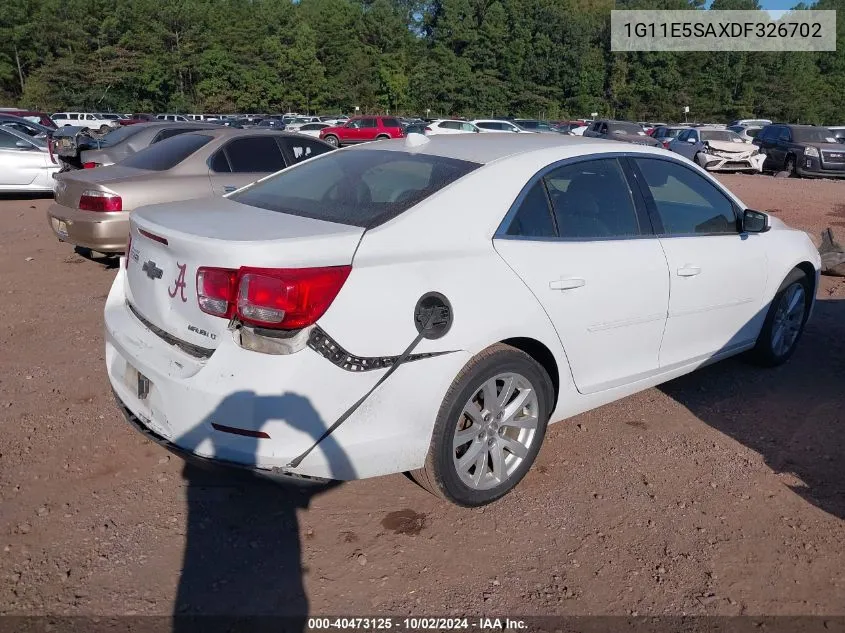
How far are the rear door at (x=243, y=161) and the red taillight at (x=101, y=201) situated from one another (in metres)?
1.00

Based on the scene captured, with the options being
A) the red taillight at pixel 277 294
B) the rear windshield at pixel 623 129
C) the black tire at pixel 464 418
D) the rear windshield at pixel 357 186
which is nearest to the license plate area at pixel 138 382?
the red taillight at pixel 277 294

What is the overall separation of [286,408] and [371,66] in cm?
7681

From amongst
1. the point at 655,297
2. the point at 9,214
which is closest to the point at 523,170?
the point at 655,297

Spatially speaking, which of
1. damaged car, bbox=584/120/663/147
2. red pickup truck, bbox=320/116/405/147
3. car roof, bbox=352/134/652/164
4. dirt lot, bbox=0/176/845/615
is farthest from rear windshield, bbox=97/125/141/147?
red pickup truck, bbox=320/116/405/147

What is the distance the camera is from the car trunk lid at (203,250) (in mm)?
2619

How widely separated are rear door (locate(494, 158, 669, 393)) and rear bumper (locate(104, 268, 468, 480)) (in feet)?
2.12

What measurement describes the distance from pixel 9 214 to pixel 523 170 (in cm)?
1115

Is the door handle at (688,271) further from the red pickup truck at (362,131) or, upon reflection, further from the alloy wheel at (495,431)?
the red pickup truck at (362,131)

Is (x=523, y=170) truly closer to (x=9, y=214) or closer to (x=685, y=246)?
(x=685, y=246)

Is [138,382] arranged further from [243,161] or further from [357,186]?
[243,161]

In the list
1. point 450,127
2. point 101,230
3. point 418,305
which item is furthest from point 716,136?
point 418,305

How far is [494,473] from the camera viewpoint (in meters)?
3.30

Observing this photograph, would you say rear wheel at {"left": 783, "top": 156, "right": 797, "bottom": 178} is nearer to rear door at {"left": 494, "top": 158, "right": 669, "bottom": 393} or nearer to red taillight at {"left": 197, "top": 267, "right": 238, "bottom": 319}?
rear door at {"left": 494, "top": 158, "right": 669, "bottom": 393}

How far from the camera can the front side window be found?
13.2 ft
